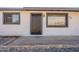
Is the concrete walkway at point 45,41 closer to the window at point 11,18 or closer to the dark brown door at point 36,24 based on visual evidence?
the dark brown door at point 36,24

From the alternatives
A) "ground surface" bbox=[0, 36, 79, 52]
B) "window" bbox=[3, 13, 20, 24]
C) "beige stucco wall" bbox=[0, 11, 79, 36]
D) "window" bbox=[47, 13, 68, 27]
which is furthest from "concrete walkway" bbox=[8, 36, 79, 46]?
"window" bbox=[3, 13, 20, 24]

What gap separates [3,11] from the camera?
17438 mm

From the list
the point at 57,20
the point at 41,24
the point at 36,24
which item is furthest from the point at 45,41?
the point at 57,20

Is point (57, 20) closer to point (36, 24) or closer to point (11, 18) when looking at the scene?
point (36, 24)

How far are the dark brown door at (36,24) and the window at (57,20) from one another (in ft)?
3.25

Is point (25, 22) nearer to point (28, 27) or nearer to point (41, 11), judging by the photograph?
point (28, 27)

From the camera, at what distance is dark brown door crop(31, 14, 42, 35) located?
→ 18.1 meters

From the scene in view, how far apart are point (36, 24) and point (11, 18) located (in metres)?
2.72

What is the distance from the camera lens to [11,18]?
59.6 ft

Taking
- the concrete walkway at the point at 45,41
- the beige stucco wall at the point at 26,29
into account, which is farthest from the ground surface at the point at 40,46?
the beige stucco wall at the point at 26,29

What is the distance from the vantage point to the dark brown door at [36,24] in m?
18.1
